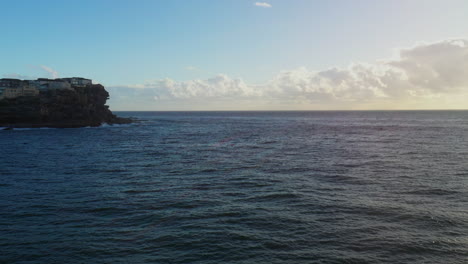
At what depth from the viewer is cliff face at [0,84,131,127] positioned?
109 m

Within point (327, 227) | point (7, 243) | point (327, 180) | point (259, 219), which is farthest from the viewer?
point (327, 180)

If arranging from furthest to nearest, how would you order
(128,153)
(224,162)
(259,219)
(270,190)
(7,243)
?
(128,153) < (224,162) < (270,190) < (259,219) < (7,243)

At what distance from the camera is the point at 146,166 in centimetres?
3931

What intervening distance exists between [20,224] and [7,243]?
124 inches

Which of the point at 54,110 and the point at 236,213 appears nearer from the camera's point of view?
the point at 236,213

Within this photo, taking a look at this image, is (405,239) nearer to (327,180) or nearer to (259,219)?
(259,219)

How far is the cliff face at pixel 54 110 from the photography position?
10944cm

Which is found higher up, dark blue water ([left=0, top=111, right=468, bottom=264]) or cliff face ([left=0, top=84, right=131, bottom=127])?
cliff face ([left=0, top=84, right=131, bottom=127])

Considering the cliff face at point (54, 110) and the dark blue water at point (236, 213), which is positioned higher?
the cliff face at point (54, 110)

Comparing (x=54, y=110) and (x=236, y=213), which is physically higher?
(x=54, y=110)

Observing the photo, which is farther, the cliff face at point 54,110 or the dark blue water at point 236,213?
the cliff face at point 54,110

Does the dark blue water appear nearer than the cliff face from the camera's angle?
Yes

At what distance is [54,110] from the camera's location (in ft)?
381

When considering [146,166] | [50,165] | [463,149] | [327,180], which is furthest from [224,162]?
[463,149]
